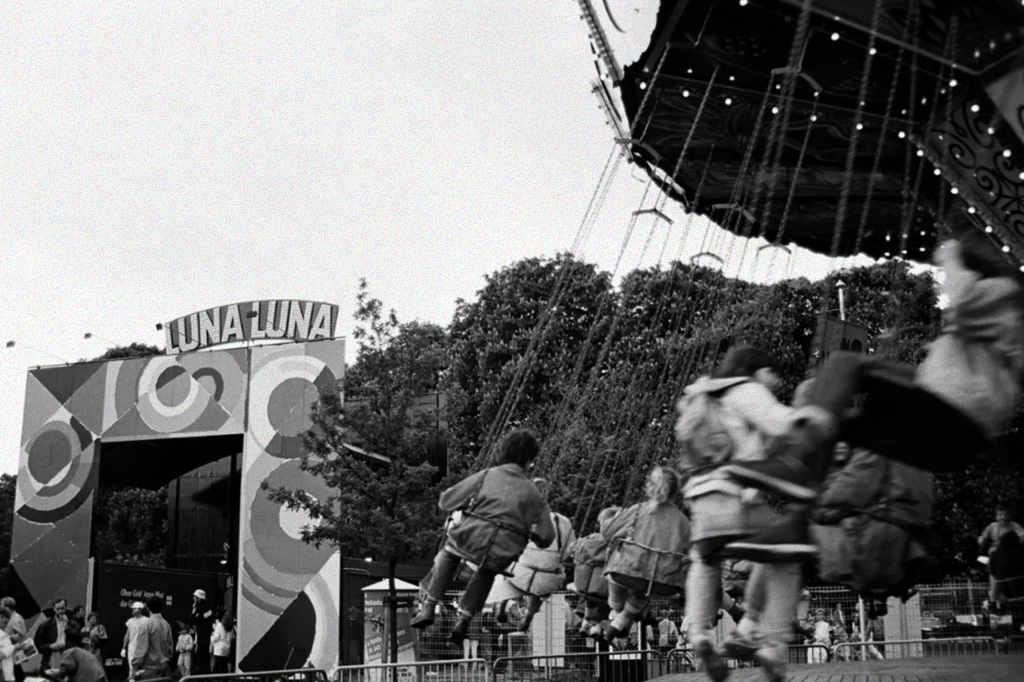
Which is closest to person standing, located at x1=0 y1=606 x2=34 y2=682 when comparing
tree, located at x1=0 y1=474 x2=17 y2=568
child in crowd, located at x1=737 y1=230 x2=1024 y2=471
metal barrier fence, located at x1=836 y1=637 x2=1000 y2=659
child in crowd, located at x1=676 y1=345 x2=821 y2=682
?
metal barrier fence, located at x1=836 y1=637 x2=1000 y2=659

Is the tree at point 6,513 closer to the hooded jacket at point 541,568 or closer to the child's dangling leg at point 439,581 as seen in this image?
the hooded jacket at point 541,568

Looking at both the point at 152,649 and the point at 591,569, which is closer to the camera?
the point at 591,569

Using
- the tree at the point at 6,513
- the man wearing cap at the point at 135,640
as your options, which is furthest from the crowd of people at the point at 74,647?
the tree at the point at 6,513

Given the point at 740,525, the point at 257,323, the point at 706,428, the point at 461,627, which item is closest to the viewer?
the point at 740,525

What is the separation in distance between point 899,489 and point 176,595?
25.4 metres

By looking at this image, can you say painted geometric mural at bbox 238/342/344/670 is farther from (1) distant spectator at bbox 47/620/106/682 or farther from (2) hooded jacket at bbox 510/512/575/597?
(2) hooded jacket at bbox 510/512/575/597

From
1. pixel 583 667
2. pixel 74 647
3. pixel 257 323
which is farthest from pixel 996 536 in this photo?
pixel 257 323

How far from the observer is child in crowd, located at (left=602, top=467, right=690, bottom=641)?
10258 millimetres

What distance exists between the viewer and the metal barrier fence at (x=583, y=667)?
13.9 metres

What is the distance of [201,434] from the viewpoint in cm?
3388

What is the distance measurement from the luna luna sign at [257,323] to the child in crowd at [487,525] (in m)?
29.3

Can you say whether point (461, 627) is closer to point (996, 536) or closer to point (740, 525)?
point (740, 525)

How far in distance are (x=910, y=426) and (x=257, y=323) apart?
34155mm

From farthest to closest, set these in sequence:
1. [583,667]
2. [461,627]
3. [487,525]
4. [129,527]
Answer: [129,527] → [583,667] → [461,627] → [487,525]
